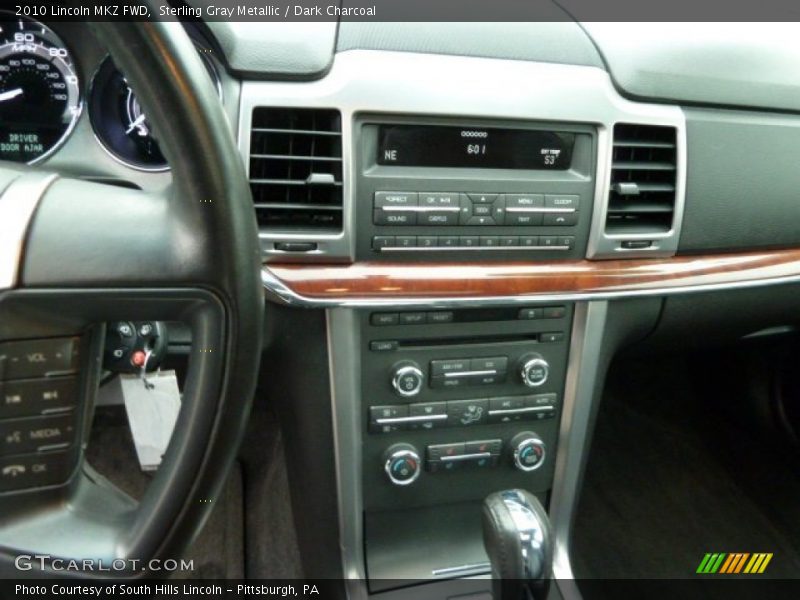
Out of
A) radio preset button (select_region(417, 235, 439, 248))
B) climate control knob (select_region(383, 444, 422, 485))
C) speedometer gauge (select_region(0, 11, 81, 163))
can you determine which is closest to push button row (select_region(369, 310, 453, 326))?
radio preset button (select_region(417, 235, 439, 248))

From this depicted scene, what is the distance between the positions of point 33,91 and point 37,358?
0.48 m

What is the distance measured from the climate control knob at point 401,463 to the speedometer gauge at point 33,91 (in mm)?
638

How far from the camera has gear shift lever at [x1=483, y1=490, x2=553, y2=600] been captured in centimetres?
101

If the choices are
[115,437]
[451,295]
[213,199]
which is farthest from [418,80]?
[115,437]

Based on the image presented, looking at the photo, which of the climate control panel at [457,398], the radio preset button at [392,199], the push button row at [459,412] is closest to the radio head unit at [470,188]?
the radio preset button at [392,199]

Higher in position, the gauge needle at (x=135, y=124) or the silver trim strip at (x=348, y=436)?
the gauge needle at (x=135, y=124)

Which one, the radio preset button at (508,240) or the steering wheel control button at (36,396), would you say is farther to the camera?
the radio preset button at (508,240)

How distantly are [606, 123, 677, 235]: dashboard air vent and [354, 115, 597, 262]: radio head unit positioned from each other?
5cm

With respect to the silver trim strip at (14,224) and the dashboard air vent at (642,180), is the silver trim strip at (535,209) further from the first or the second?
the silver trim strip at (14,224)

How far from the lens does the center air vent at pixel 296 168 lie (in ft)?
3.55

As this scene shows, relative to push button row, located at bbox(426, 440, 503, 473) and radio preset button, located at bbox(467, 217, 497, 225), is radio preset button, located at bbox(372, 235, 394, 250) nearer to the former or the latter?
radio preset button, located at bbox(467, 217, 497, 225)

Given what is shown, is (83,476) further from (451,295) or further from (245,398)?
(451,295)

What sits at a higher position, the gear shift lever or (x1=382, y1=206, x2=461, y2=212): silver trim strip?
(x1=382, y1=206, x2=461, y2=212): silver trim strip

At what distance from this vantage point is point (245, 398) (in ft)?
2.36
